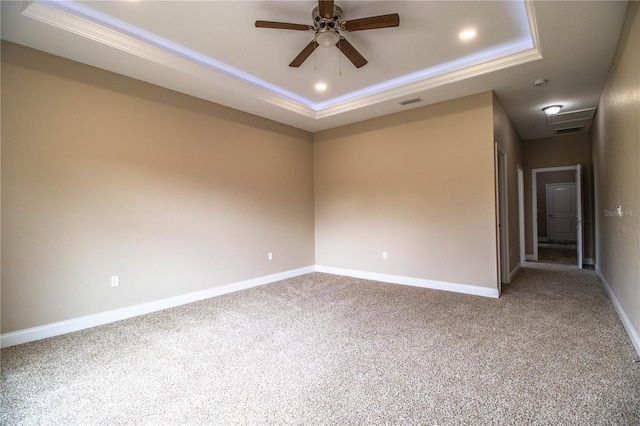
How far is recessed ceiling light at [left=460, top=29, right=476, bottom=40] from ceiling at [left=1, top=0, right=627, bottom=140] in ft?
0.18

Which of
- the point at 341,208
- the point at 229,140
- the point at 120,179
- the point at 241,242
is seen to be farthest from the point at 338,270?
the point at 120,179

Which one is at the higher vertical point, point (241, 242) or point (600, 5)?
point (600, 5)

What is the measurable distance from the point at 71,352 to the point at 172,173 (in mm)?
2137

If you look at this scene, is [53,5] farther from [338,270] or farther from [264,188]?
[338,270]

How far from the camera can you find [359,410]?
174cm

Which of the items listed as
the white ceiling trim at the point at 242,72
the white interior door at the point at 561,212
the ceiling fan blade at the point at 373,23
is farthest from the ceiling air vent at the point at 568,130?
the ceiling fan blade at the point at 373,23

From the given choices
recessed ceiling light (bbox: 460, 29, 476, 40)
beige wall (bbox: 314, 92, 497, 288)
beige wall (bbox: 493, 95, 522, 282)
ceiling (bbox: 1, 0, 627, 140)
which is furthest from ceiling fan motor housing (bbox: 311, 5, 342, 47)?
beige wall (bbox: 493, 95, 522, 282)

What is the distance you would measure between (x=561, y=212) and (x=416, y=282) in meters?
7.98

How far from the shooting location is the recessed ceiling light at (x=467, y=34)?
294 centimetres

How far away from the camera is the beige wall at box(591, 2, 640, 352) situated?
232 cm

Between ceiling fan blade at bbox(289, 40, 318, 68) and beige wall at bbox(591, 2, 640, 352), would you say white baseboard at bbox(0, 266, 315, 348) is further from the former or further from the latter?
beige wall at bbox(591, 2, 640, 352)

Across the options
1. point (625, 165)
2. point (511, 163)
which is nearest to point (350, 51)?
point (625, 165)

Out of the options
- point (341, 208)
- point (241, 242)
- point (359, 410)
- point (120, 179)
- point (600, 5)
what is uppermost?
point (600, 5)

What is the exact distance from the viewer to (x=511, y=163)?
5.21 metres
